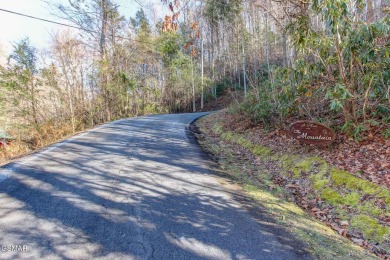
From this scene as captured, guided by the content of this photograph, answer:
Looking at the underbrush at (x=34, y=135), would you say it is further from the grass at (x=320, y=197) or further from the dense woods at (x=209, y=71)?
the grass at (x=320, y=197)

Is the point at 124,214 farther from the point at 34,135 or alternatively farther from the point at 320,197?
the point at 34,135

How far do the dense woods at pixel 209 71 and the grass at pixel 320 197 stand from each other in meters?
1.29

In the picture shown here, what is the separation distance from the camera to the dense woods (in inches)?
182

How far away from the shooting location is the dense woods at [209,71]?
4.63 metres

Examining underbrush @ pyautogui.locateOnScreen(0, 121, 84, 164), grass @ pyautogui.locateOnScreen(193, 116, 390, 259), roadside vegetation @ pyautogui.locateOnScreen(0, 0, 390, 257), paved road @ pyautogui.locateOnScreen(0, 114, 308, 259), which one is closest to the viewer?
paved road @ pyautogui.locateOnScreen(0, 114, 308, 259)

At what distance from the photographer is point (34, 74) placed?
36.7 feet

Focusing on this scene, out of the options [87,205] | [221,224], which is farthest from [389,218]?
[87,205]

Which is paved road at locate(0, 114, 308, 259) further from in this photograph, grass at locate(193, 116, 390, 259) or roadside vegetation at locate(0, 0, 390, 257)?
roadside vegetation at locate(0, 0, 390, 257)

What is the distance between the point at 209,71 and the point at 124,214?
29.0 m

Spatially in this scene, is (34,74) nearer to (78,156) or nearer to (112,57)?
(112,57)

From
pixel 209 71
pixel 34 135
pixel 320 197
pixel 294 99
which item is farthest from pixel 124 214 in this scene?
pixel 209 71

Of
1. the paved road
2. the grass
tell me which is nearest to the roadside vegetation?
the grass

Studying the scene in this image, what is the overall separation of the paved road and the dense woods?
2495 millimetres

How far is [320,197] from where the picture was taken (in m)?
4.17
